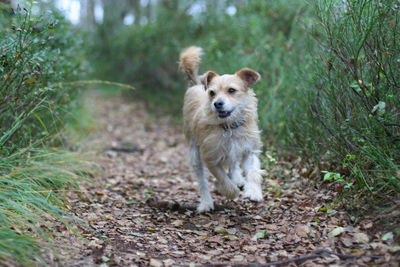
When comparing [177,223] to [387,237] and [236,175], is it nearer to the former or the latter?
[236,175]

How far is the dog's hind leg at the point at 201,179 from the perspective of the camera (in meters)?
4.93

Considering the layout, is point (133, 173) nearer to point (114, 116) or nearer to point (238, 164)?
point (238, 164)

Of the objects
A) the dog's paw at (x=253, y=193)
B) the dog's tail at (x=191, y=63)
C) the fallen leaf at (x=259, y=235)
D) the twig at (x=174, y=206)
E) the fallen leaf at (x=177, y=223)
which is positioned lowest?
the fallen leaf at (x=177, y=223)

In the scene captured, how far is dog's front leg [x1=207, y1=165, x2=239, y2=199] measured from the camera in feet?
15.3

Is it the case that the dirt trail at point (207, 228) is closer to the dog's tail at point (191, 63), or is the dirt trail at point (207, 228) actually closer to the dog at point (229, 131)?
the dog at point (229, 131)

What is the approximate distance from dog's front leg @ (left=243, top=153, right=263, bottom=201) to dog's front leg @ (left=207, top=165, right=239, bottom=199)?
18 cm

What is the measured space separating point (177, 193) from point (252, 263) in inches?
106

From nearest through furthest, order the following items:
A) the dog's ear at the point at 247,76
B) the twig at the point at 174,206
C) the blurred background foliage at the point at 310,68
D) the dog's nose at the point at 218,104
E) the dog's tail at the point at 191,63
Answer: the blurred background foliage at the point at 310,68
the dog's nose at the point at 218,104
the dog's ear at the point at 247,76
the twig at the point at 174,206
the dog's tail at the point at 191,63

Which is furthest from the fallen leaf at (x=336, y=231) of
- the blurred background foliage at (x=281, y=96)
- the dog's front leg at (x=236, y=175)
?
the dog's front leg at (x=236, y=175)

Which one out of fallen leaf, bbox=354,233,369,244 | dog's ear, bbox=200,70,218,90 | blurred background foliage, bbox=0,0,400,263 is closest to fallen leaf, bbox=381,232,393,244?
fallen leaf, bbox=354,233,369,244

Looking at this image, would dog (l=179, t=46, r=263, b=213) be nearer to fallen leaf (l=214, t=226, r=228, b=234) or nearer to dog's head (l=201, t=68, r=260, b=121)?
dog's head (l=201, t=68, r=260, b=121)

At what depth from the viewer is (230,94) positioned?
4.65 metres

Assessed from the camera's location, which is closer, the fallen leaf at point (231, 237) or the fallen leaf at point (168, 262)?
the fallen leaf at point (168, 262)

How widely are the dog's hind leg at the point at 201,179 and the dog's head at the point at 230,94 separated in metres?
0.96
